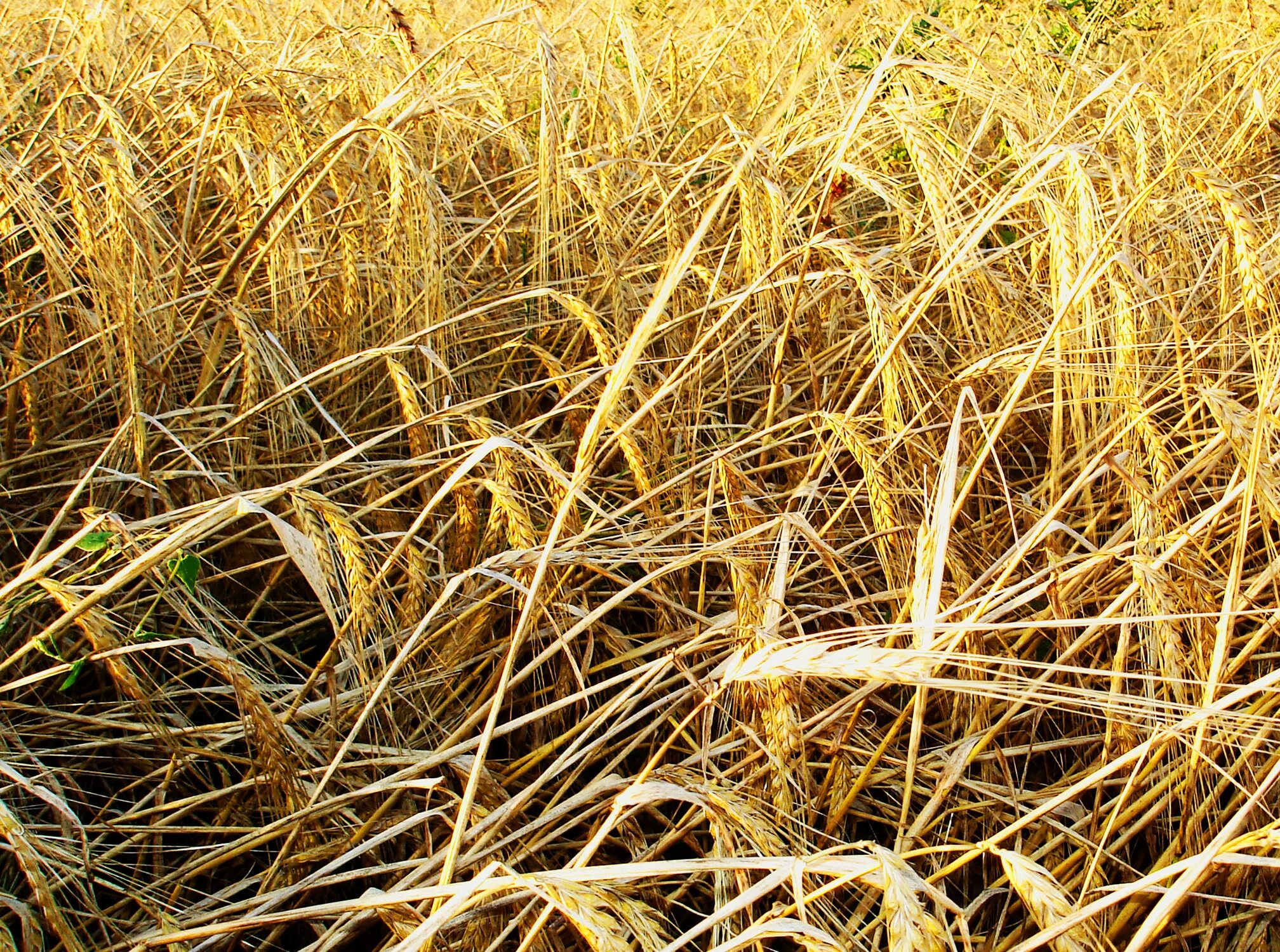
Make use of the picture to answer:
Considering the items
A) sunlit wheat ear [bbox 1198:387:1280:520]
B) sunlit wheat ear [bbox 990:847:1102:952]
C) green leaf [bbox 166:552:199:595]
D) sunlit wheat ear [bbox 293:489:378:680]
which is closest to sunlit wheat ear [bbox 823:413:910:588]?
sunlit wheat ear [bbox 1198:387:1280:520]

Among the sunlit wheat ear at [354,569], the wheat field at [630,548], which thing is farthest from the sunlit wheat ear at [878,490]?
the sunlit wheat ear at [354,569]

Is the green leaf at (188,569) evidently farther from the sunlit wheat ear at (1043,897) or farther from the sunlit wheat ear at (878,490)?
the sunlit wheat ear at (1043,897)

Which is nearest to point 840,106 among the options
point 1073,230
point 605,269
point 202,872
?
point 605,269

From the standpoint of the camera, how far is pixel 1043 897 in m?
0.93

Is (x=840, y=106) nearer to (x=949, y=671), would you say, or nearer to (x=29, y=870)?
(x=949, y=671)

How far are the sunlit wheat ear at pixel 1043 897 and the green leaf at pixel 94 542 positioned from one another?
3.53 ft

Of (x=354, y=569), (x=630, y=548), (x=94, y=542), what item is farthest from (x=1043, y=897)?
(x=94, y=542)

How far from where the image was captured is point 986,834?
1479mm

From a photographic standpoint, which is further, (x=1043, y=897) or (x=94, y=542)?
(x=94, y=542)

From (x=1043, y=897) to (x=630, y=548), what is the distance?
2.35 ft

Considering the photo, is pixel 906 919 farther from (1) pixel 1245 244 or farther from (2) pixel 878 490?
(1) pixel 1245 244

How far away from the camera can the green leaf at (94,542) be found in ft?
4.24

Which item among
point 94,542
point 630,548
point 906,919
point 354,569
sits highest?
point 94,542

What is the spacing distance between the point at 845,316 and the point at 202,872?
5.22ft
